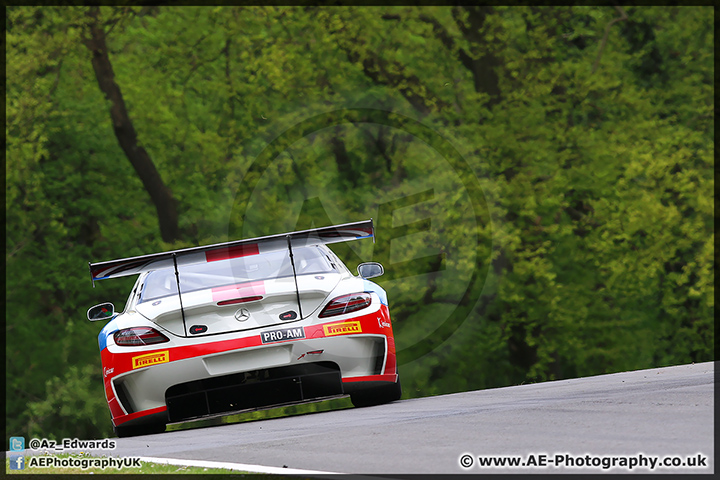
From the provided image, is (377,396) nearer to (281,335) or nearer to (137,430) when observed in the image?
(281,335)

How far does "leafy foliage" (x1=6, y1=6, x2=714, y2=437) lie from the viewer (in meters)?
23.5

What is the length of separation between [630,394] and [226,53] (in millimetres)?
20806

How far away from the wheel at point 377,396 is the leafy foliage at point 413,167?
1346cm

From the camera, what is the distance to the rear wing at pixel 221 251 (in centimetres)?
874

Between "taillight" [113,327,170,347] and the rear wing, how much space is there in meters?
0.53

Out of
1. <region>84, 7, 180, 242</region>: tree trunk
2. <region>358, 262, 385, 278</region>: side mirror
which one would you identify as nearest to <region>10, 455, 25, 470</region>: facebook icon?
<region>358, 262, 385, 278</region>: side mirror

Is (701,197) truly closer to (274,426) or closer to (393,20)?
(393,20)

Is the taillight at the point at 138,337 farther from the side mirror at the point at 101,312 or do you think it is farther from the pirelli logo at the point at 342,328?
the pirelli logo at the point at 342,328

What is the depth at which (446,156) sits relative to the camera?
23.5 m

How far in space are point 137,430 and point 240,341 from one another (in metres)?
1.51

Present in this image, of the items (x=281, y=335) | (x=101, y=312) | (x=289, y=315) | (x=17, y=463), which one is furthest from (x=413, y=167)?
(x=17, y=463)

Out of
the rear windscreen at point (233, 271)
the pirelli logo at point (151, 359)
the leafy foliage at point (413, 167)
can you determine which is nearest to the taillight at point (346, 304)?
the rear windscreen at point (233, 271)

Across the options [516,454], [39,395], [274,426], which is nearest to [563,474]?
[516,454]

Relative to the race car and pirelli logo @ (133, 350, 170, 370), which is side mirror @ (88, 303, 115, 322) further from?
pirelli logo @ (133, 350, 170, 370)
